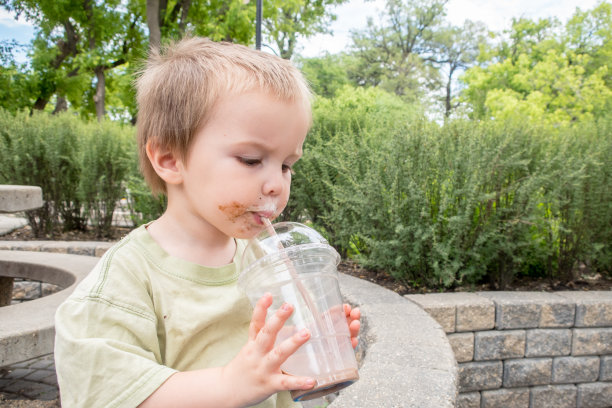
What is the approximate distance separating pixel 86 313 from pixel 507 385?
3111 mm

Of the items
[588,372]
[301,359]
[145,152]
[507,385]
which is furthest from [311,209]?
[301,359]

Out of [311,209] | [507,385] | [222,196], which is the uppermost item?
[222,196]

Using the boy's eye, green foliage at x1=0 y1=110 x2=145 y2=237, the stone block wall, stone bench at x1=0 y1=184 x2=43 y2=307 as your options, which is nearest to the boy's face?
the boy's eye

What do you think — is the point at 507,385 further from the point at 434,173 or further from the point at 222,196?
the point at 222,196

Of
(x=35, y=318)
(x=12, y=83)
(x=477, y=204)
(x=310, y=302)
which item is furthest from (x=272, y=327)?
(x=12, y=83)

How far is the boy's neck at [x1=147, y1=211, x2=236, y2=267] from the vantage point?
123 cm

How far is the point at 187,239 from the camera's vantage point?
1.25 metres

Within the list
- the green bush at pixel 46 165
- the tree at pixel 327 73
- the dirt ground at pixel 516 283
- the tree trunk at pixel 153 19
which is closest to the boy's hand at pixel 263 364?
the dirt ground at pixel 516 283

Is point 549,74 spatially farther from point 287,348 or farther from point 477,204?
point 287,348

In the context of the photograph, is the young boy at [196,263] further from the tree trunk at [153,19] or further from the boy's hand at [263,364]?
the tree trunk at [153,19]

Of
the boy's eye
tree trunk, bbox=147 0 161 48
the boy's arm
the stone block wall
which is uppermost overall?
tree trunk, bbox=147 0 161 48

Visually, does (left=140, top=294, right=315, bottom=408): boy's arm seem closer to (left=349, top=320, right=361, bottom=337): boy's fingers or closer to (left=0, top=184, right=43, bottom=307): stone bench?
(left=349, top=320, right=361, bottom=337): boy's fingers

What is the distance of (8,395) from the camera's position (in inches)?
117

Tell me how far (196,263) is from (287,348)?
452 millimetres
